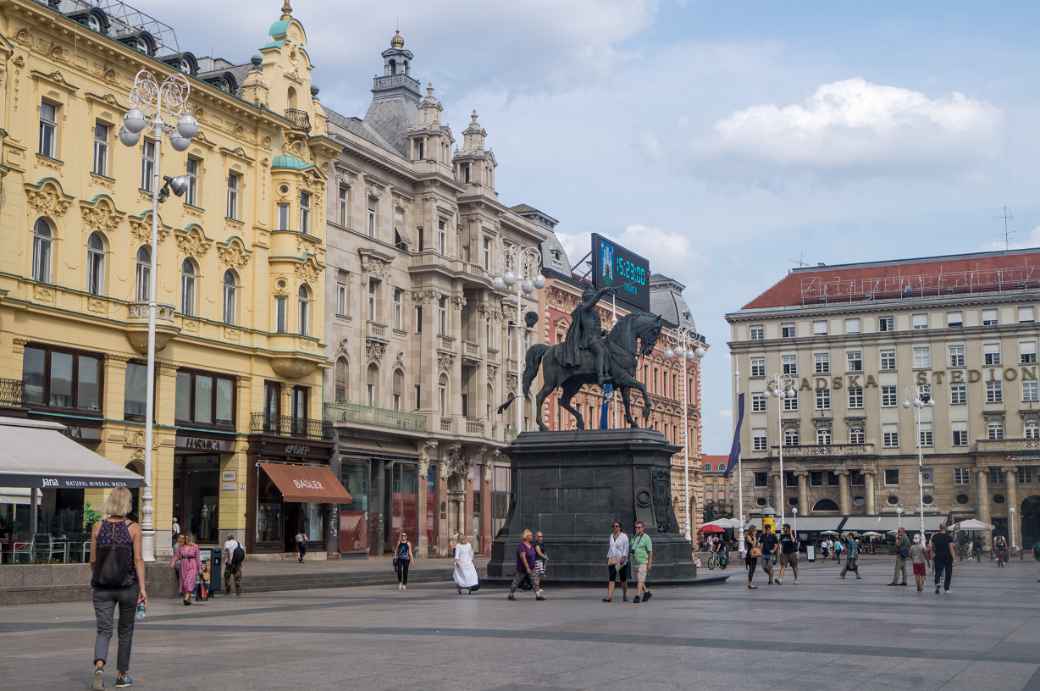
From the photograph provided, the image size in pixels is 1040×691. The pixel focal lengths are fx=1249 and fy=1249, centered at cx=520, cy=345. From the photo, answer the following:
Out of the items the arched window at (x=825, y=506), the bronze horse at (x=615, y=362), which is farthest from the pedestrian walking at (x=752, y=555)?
the arched window at (x=825, y=506)

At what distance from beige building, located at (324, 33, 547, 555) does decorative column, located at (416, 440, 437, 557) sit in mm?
101

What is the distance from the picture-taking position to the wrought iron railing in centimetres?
3841

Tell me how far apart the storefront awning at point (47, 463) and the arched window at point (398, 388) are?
89.8 feet

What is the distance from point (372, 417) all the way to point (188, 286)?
514 inches

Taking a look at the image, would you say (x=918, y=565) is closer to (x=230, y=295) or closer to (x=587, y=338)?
(x=587, y=338)

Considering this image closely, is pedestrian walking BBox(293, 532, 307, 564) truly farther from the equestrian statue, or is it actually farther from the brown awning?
the equestrian statue

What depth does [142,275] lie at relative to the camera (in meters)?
45.8

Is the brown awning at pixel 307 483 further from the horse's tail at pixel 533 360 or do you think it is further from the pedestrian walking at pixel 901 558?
the pedestrian walking at pixel 901 558

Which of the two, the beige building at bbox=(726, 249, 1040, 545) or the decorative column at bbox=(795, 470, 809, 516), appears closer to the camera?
the beige building at bbox=(726, 249, 1040, 545)

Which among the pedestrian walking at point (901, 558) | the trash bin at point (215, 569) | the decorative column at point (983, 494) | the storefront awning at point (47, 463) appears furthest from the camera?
the decorative column at point (983, 494)

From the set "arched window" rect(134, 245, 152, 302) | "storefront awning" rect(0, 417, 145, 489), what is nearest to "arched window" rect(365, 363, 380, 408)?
"arched window" rect(134, 245, 152, 302)

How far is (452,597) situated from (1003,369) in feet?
299

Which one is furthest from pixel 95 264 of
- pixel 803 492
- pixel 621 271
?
pixel 803 492

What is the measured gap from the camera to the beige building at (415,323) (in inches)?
2272
